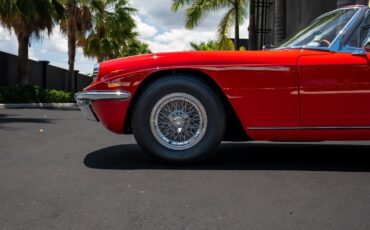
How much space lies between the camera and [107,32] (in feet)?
112

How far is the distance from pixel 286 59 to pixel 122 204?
2.08 m

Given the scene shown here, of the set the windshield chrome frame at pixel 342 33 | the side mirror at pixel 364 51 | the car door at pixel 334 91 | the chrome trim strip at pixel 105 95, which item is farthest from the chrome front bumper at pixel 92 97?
the side mirror at pixel 364 51

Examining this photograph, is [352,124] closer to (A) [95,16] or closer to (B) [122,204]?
(B) [122,204]

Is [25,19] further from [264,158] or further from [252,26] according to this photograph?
[264,158]

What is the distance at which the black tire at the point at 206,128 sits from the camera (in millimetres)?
4363

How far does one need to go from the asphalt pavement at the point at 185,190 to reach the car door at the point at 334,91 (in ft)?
1.49

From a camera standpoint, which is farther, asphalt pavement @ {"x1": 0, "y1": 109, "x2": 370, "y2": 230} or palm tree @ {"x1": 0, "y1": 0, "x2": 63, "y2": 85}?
palm tree @ {"x1": 0, "y1": 0, "x2": 63, "y2": 85}

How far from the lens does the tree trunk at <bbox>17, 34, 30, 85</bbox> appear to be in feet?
71.5

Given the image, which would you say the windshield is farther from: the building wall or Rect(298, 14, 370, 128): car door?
the building wall

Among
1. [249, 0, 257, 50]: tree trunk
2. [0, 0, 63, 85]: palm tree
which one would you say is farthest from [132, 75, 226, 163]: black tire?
[249, 0, 257, 50]: tree trunk

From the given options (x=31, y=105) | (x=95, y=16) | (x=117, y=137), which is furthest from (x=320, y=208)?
(x=95, y=16)

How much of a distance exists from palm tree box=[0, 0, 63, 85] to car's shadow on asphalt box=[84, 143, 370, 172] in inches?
610

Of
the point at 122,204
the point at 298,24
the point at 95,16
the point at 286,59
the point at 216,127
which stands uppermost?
the point at 95,16

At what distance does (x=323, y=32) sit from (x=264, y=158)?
1.33m
